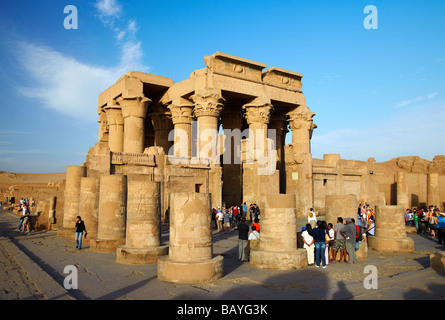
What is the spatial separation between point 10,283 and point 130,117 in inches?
603

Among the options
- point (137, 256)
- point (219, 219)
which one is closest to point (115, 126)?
point (219, 219)

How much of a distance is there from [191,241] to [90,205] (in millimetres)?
6967

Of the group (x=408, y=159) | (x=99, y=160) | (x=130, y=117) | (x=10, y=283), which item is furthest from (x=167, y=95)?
(x=408, y=159)

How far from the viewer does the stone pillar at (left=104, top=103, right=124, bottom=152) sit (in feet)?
77.9

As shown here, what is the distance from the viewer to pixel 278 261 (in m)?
8.45

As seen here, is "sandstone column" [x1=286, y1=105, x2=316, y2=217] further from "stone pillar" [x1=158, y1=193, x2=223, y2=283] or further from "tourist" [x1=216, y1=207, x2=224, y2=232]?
"stone pillar" [x1=158, y1=193, x2=223, y2=283]

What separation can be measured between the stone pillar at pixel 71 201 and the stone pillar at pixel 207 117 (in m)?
7.34

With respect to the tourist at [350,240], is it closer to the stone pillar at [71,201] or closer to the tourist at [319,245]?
the tourist at [319,245]

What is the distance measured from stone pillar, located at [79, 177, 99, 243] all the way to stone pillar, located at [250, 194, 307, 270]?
6.78 meters

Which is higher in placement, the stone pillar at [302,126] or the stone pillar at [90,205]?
the stone pillar at [302,126]

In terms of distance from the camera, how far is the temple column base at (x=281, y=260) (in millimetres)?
8453

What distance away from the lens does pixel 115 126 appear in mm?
23953

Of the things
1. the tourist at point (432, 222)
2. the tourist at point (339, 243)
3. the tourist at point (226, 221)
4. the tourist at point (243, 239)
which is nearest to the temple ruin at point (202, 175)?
the tourist at point (243, 239)
